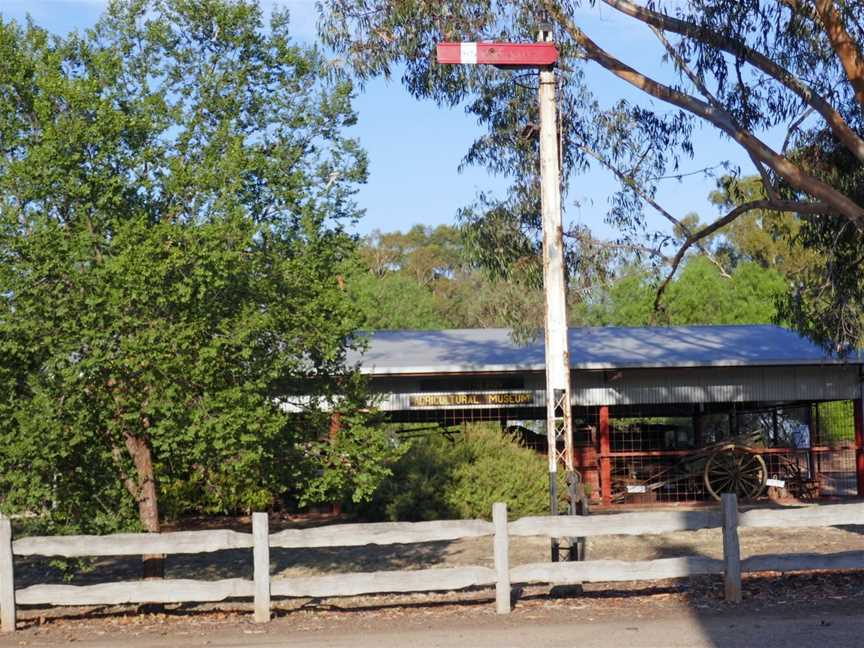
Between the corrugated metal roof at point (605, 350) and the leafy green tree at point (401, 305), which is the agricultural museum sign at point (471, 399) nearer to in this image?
the corrugated metal roof at point (605, 350)

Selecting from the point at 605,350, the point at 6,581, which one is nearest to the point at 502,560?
the point at 6,581

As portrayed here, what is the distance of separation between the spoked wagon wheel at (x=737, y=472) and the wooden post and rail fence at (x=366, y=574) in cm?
1253

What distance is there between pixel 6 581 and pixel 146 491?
2.09 metres

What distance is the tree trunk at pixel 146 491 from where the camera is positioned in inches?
473

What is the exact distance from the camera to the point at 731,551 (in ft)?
34.6

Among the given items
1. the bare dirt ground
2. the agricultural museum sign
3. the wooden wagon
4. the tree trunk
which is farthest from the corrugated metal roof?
the bare dirt ground

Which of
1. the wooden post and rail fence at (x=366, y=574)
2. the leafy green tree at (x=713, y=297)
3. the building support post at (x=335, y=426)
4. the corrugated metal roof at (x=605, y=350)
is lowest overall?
the wooden post and rail fence at (x=366, y=574)

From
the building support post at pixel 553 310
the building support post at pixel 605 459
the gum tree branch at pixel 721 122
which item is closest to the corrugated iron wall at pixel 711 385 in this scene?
the building support post at pixel 605 459

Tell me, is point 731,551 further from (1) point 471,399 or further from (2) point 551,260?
(1) point 471,399

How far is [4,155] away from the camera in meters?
11.4

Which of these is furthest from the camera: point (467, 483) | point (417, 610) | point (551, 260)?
point (467, 483)

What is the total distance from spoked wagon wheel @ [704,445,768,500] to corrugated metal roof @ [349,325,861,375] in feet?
6.60

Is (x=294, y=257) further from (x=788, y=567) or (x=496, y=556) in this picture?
(x=788, y=567)

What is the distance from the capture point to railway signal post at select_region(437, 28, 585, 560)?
11211mm
